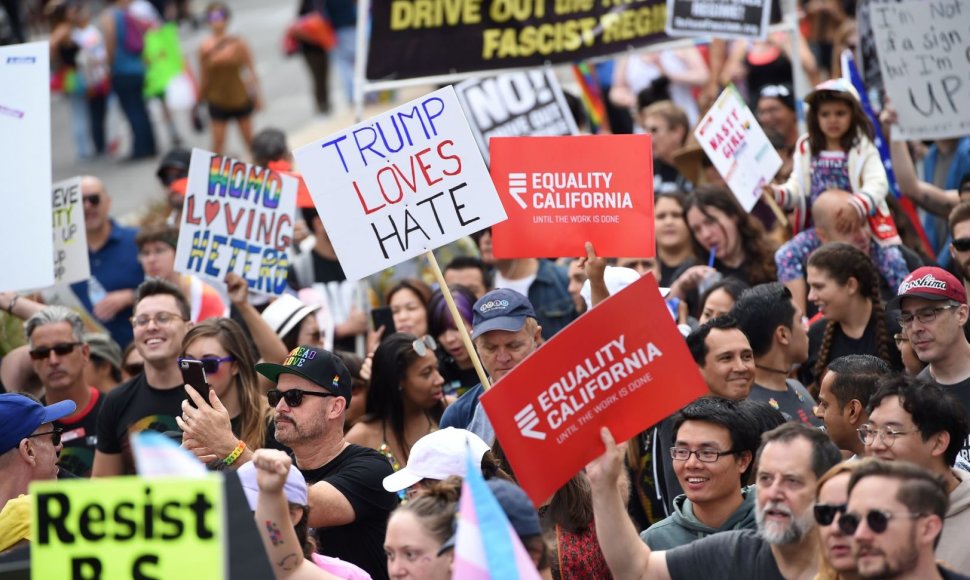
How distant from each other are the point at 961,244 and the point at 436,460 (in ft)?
10.3

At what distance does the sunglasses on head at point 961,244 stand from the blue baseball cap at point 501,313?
213cm

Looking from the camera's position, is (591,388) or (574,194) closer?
(591,388)

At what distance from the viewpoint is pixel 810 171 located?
8.59 metres

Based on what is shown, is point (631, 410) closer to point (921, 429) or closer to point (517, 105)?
point (921, 429)

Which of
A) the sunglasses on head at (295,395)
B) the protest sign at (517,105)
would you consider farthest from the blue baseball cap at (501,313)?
the protest sign at (517,105)

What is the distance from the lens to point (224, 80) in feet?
54.2

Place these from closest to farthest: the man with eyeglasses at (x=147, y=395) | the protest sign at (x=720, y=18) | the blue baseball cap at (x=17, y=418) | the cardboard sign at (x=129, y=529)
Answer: the cardboard sign at (x=129, y=529)
the blue baseball cap at (x=17, y=418)
the man with eyeglasses at (x=147, y=395)
the protest sign at (x=720, y=18)

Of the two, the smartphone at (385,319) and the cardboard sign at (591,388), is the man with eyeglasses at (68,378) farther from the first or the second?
the cardboard sign at (591,388)

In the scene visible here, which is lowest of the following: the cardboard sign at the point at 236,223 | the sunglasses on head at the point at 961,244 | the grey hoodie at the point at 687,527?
the grey hoodie at the point at 687,527

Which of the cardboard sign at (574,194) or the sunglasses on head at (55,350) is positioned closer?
the cardboard sign at (574,194)

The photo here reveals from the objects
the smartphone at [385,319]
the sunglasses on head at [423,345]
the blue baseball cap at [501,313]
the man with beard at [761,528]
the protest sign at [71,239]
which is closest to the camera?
the man with beard at [761,528]

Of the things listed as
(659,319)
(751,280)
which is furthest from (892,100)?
(659,319)

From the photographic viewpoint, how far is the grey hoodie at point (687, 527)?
5402 millimetres

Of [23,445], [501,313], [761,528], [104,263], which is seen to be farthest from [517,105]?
[761,528]
